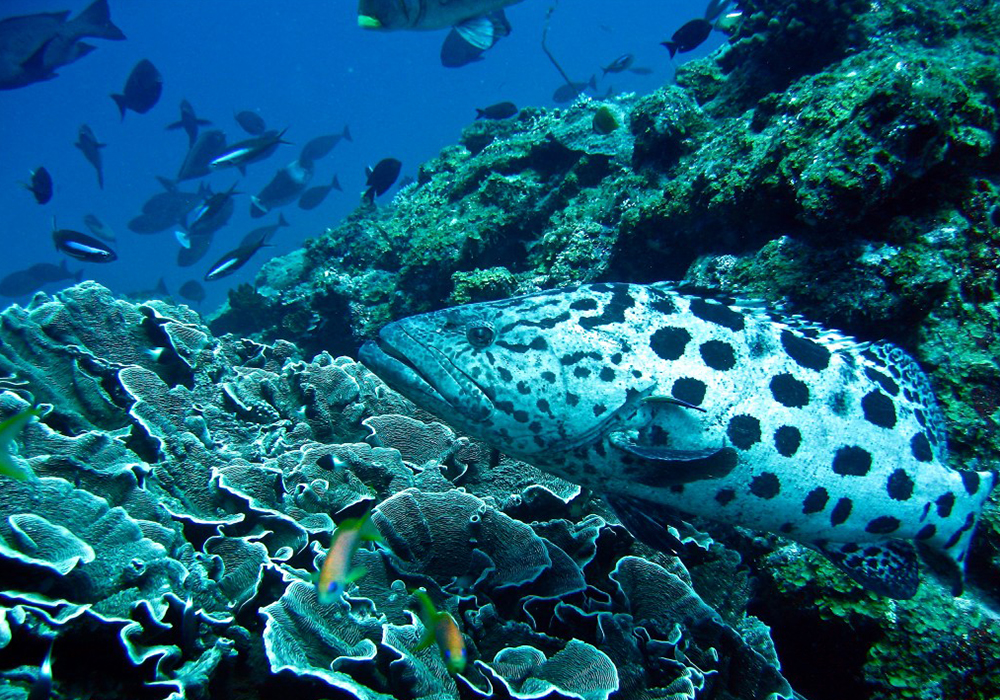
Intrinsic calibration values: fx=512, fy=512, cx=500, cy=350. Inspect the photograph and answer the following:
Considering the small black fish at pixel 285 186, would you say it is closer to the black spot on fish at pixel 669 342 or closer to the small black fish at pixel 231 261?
the small black fish at pixel 231 261

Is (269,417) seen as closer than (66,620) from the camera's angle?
No

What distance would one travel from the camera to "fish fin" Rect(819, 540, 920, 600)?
9.62 feet

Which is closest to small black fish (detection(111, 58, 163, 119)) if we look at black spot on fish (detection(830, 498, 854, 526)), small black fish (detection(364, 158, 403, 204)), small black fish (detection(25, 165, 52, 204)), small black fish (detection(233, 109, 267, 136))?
small black fish (detection(25, 165, 52, 204))

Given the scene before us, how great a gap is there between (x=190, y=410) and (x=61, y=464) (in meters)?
1.11

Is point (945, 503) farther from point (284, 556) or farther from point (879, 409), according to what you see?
point (284, 556)

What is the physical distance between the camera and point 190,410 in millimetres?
4102

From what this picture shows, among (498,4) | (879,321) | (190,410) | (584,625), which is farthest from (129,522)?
(879,321)

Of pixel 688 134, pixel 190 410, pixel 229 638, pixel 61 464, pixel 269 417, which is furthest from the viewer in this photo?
pixel 688 134

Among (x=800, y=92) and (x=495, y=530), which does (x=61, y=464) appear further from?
(x=800, y=92)

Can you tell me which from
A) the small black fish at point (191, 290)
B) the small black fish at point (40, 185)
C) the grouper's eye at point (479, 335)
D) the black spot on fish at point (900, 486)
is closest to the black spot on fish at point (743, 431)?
the black spot on fish at point (900, 486)

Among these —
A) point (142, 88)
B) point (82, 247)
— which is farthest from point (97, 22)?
point (82, 247)

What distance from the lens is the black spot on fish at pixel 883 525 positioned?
2.97 metres

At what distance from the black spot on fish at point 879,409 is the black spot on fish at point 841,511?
1.59ft

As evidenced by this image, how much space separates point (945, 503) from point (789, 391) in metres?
1.10
